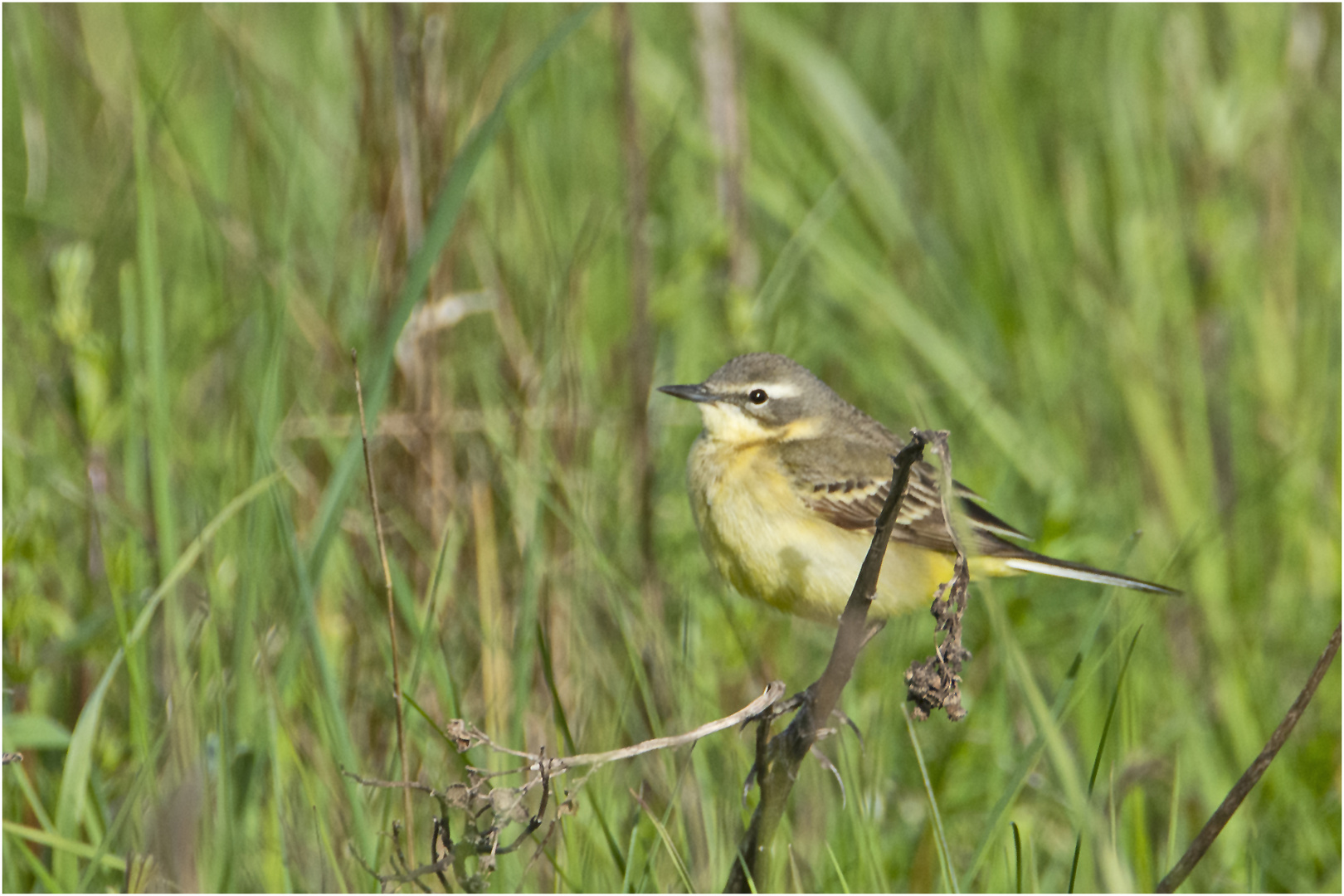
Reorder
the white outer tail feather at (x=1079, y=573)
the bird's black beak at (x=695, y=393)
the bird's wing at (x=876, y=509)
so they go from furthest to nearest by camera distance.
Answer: the bird's black beak at (x=695, y=393) < the bird's wing at (x=876, y=509) < the white outer tail feather at (x=1079, y=573)

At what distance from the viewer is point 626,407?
5.05 m

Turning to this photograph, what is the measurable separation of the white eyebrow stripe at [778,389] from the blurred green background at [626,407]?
28 centimetres

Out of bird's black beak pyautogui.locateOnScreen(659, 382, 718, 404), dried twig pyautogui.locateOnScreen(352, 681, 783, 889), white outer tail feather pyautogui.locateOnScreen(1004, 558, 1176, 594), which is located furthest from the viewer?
bird's black beak pyautogui.locateOnScreen(659, 382, 718, 404)

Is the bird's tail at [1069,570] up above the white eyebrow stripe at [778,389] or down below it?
below

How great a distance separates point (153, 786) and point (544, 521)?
1962mm

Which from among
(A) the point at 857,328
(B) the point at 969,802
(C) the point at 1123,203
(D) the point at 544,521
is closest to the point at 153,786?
(D) the point at 544,521

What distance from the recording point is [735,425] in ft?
13.7

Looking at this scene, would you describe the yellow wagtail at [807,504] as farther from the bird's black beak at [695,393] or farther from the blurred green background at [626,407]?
the blurred green background at [626,407]

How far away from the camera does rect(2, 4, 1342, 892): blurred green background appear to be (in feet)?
10.8

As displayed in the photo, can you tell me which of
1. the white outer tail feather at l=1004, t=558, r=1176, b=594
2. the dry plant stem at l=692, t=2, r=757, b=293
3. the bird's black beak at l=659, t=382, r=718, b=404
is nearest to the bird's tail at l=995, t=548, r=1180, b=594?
the white outer tail feather at l=1004, t=558, r=1176, b=594

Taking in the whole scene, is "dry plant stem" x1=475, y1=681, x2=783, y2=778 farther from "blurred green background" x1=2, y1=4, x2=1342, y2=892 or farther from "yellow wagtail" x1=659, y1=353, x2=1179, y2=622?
A: "yellow wagtail" x1=659, y1=353, x2=1179, y2=622

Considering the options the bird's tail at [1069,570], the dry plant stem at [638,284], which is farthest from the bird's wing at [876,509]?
the dry plant stem at [638,284]

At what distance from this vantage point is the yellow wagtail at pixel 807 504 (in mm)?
3648

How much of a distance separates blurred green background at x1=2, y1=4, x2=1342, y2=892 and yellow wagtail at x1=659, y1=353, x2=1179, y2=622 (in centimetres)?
24
